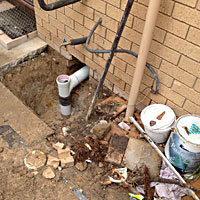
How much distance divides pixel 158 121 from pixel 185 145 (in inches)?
17.2

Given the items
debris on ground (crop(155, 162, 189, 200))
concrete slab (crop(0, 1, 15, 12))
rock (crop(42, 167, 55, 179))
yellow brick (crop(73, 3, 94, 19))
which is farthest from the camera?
concrete slab (crop(0, 1, 15, 12))

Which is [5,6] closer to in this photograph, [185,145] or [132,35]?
[132,35]

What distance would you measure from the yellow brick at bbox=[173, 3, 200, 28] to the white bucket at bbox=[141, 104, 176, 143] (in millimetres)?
989

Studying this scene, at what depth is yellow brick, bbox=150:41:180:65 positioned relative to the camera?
2420mm

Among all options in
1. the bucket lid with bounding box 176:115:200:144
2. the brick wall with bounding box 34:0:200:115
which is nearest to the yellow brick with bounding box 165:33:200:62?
the brick wall with bounding box 34:0:200:115

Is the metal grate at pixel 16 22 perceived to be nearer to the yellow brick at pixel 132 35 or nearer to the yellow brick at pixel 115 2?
the yellow brick at pixel 115 2

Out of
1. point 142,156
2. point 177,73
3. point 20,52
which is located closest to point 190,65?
point 177,73

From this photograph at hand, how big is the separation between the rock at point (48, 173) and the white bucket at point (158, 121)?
1112 millimetres

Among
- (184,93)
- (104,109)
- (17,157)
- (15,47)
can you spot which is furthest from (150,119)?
(15,47)

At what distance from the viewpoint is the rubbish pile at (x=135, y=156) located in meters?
2.37

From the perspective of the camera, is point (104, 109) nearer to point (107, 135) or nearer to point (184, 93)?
point (107, 135)

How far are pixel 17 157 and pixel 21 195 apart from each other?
1.39ft

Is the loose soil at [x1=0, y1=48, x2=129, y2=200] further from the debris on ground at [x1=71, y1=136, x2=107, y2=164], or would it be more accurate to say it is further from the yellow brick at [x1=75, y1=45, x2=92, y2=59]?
the yellow brick at [x1=75, y1=45, x2=92, y2=59]

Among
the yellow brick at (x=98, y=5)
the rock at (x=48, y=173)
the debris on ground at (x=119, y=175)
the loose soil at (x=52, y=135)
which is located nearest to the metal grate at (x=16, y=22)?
the loose soil at (x=52, y=135)
